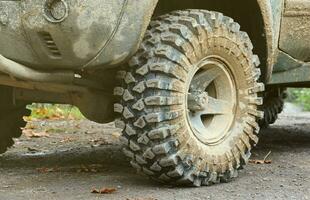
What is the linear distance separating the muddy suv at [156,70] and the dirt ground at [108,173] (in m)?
0.16

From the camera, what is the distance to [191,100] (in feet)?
13.7

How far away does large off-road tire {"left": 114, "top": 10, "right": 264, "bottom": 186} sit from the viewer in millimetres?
3889

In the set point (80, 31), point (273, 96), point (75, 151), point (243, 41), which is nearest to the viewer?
point (80, 31)

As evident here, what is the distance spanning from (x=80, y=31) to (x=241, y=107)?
1.22 m

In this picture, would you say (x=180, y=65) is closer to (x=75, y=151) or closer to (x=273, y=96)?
(x=75, y=151)

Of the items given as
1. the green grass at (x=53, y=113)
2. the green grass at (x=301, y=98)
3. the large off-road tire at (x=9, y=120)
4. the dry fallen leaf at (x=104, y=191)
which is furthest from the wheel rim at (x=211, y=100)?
the green grass at (x=301, y=98)

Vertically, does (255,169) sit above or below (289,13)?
below

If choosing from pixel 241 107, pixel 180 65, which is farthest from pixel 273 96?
pixel 180 65

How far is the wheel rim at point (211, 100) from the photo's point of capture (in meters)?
4.19

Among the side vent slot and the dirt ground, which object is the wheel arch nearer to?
the dirt ground

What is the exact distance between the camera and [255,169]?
4.86 meters

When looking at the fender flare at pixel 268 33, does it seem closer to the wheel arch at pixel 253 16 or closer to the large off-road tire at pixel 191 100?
the wheel arch at pixel 253 16

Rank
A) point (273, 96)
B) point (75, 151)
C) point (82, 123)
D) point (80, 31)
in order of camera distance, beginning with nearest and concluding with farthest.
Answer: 1. point (80, 31)
2. point (75, 151)
3. point (273, 96)
4. point (82, 123)

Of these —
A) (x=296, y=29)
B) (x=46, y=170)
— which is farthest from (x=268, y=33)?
(x=46, y=170)
